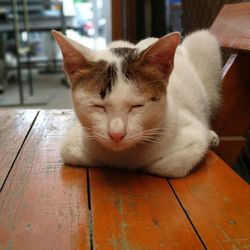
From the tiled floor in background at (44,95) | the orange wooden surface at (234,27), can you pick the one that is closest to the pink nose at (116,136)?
the orange wooden surface at (234,27)

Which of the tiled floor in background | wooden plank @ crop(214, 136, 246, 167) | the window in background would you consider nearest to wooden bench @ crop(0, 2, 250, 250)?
wooden plank @ crop(214, 136, 246, 167)

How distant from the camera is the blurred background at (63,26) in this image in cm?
241

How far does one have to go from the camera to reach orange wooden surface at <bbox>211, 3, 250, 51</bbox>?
1376 millimetres

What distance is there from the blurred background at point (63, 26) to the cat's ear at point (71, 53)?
558mm

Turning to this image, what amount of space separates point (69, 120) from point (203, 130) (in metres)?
0.65

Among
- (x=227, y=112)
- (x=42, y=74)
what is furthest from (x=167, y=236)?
(x=42, y=74)

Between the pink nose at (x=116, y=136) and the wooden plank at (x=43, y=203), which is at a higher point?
the pink nose at (x=116, y=136)

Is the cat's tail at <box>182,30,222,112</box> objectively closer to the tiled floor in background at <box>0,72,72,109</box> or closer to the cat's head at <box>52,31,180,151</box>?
the cat's head at <box>52,31,180,151</box>

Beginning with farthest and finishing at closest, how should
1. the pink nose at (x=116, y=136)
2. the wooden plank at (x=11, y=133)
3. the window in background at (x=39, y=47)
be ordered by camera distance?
the window in background at (x=39, y=47)
the wooden plank at (x=11, y=133)
the pink nose at (x=116, y=136)

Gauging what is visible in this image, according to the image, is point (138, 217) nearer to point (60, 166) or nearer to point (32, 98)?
point (60, 166)

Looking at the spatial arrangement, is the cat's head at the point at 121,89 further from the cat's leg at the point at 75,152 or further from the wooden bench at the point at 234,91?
the wooden bench at the point at 234,91

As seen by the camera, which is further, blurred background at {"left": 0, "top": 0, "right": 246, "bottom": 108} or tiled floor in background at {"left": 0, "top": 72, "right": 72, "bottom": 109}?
tiled floor in background at {"left": 0, "top": 72, "right": 72, "bottom": 109}

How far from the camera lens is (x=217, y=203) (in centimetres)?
88

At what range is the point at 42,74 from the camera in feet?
20.4
